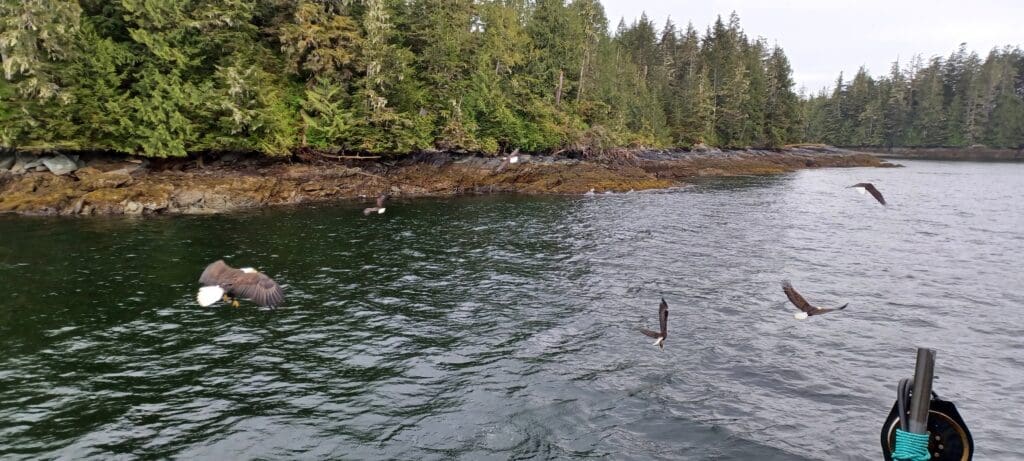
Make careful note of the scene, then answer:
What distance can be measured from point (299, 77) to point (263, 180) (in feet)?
34.6

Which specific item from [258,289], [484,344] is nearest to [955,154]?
[484,344]

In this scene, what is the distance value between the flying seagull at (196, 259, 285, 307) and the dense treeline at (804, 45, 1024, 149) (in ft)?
500

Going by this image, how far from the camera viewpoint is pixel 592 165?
56750 millimetres

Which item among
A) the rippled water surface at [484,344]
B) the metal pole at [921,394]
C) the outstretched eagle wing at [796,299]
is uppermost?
the metal pole at [921,394]

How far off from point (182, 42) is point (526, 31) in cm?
4172

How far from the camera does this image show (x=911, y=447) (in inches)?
214

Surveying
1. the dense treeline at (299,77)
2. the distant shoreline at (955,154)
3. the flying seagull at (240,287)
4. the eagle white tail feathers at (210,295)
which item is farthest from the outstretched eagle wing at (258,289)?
the distant shoreline at (955,154)

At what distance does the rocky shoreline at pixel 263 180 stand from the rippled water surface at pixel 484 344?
4.00m

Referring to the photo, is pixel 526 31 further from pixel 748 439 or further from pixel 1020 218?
pixel 748 439

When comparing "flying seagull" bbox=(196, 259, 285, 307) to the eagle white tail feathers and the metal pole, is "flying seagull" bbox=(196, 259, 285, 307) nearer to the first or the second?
the eagle white tail feathers

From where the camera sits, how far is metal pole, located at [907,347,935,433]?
16.8 feet

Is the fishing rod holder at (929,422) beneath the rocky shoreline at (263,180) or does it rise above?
beneath

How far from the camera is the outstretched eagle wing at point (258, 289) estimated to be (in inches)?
465

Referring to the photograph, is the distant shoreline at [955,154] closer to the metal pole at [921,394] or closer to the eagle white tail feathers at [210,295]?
the metal pole at [921,394]
